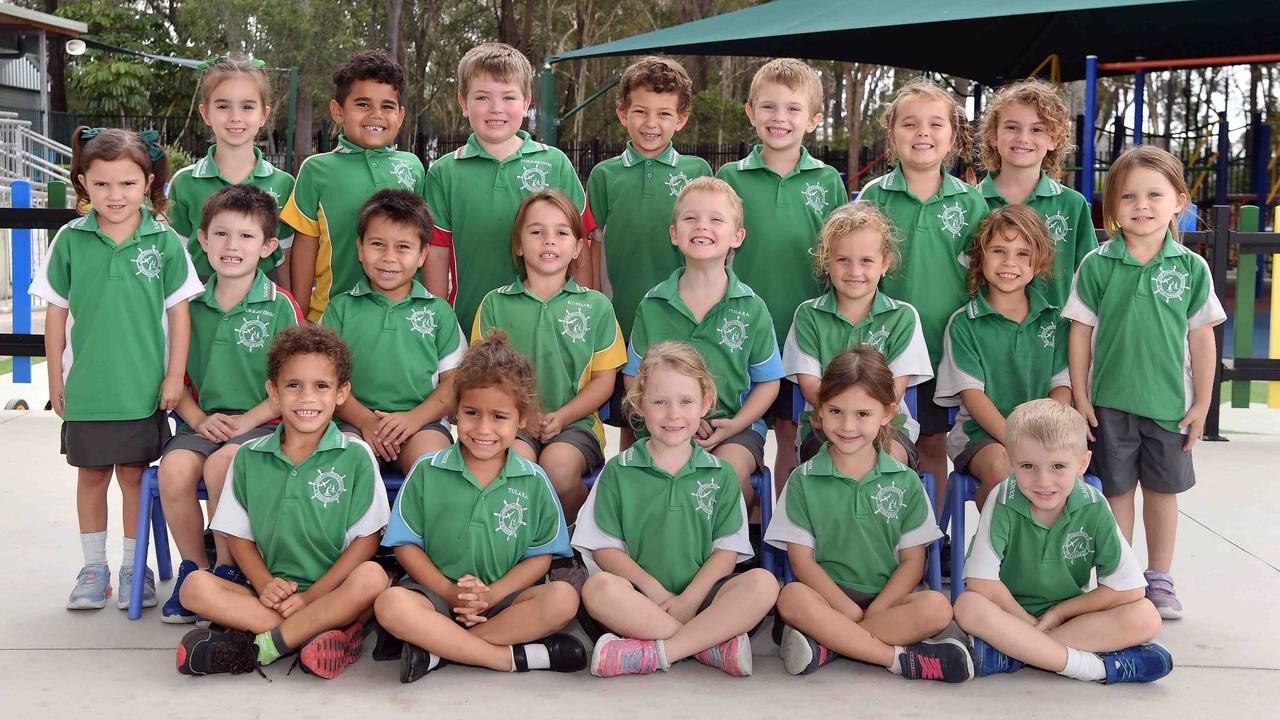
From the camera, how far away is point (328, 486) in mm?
3369

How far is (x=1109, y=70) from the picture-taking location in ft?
40.3

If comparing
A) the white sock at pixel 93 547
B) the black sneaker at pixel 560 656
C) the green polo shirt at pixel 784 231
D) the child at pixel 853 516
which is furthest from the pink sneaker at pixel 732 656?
the white sock at pixel 93 547

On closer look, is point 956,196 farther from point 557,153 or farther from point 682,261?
point 557,153

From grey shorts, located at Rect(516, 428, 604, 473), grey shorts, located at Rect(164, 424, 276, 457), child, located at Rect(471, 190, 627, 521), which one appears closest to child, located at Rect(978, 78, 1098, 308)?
child, located at Rect(471, 190, 627, 521)

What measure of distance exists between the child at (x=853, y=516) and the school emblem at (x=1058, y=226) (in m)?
1.03

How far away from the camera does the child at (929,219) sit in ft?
13.2

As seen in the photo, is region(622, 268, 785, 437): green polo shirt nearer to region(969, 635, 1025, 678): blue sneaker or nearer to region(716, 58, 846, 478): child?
region(716, 58, 846, 478): child

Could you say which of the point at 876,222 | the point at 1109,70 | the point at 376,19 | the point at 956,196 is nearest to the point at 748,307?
the point at 876,222

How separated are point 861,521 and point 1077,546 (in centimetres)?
58

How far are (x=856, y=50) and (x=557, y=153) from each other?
864 cm

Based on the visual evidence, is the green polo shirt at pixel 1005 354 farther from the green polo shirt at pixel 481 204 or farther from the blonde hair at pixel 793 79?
the green polo shirt at pixel 481 204

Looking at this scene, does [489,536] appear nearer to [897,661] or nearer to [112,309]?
[897,661]

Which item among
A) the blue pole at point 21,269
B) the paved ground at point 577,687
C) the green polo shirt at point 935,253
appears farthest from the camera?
the blue pole at point 21,269

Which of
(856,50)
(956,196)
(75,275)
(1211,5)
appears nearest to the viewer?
(75,275)
